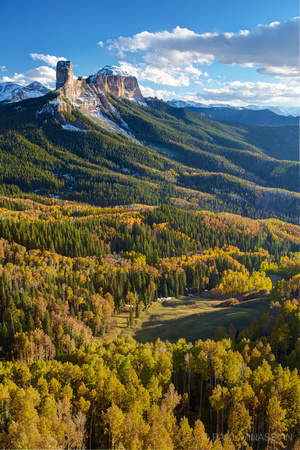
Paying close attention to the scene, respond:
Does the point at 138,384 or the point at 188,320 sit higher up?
the point at 138,384

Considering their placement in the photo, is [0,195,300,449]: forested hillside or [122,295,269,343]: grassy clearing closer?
[0,195,300,449]: forested hillside

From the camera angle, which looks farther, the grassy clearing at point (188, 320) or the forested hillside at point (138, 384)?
the grassy clearing at point (188, 320)

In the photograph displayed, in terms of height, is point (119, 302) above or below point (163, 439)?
below

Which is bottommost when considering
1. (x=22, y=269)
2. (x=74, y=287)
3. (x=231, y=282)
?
(x=231, y=282)

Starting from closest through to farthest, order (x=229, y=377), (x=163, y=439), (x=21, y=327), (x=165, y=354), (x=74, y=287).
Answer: (x=163, y=439)
(x=229, y=377)
(x=165, y=354)
(x=21, y=327)
(x=74, y=287)

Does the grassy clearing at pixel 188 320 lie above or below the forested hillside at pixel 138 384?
below

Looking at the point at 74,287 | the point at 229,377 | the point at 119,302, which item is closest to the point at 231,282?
the point at 119,302

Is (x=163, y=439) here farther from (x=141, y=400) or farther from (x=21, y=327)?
(x=21, y=327)

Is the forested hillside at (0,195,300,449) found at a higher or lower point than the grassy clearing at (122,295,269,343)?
higher
